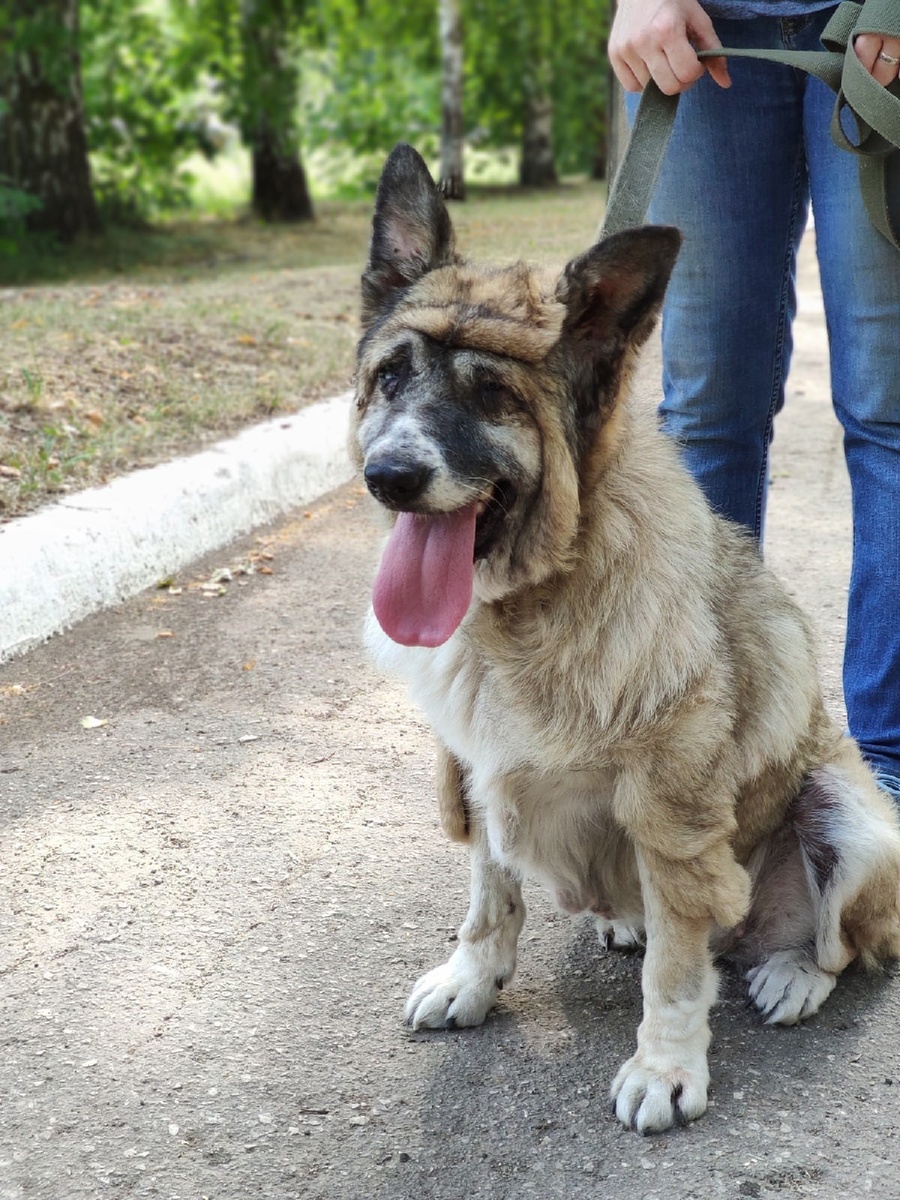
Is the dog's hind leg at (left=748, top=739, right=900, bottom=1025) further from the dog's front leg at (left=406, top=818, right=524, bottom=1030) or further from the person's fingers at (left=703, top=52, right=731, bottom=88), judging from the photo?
the person's fingers at (left=703, top=52, right=731, bottom=88)

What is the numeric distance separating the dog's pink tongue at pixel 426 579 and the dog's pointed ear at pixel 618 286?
0.44 m

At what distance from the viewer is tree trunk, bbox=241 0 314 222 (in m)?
15.9

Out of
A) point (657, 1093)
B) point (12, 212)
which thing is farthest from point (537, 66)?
point (657, 1093)

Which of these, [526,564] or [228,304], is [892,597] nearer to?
[526,564]

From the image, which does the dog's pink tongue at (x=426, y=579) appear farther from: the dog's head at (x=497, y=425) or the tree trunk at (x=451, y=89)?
the tree trunk at (x=451, y=89)

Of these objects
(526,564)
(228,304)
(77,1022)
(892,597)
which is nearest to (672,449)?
(526,564)

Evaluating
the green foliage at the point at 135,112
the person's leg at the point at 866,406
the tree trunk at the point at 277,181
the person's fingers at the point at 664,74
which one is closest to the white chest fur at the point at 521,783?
the person's leg at the point at 866,406

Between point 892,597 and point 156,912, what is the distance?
7.05ft

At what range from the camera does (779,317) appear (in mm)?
3596

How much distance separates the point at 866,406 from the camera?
11.2 feet

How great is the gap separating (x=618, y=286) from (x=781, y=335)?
129cm

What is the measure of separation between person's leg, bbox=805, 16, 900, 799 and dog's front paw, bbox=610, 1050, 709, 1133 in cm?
125

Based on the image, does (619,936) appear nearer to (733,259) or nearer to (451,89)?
(733,259)

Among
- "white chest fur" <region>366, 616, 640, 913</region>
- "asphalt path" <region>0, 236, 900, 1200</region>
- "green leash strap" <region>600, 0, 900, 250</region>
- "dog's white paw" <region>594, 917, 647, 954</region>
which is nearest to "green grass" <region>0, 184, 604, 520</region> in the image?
"green leash strap" <region>600, 0, 900, 250</region>
